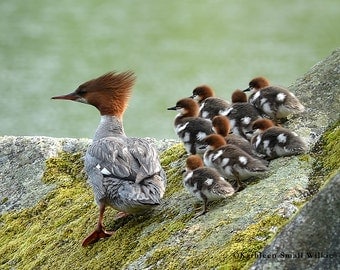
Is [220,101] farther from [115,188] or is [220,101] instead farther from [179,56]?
[179,56]

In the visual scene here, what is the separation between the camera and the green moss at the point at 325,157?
3758 millimetres

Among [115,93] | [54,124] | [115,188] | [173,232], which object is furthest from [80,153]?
[54,124]

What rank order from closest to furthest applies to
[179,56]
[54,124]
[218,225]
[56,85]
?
[218,225] → [54,124] → [56,85] → [179,56]

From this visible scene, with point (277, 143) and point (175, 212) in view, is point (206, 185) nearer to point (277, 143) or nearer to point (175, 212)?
point (175, 212)

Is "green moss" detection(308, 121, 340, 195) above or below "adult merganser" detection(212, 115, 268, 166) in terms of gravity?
above

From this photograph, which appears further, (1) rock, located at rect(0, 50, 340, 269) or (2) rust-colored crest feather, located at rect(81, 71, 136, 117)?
(2) rust-colored crest feather, located at rect(81, 71, 136, 117)

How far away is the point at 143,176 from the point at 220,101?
1.17 m

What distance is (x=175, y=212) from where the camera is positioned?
423cm

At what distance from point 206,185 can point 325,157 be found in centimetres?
55

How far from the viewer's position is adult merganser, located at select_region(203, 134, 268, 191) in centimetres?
418

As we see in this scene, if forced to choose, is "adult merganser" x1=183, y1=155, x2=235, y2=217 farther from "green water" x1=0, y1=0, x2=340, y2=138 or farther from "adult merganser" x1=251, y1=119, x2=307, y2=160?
"green water" x1=0, y1=0, x2=340, y2=138

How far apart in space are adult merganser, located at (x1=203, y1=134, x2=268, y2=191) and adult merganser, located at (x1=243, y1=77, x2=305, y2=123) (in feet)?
1.44

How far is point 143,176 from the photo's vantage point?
4.49 m

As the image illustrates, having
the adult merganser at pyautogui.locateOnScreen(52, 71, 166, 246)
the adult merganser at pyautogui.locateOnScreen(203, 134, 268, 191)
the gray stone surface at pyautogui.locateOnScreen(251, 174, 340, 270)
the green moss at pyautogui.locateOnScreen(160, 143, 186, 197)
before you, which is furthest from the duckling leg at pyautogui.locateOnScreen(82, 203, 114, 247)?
the gray stone surface at pyautogui.locateOnScreen(251, 174, 340, 270)
